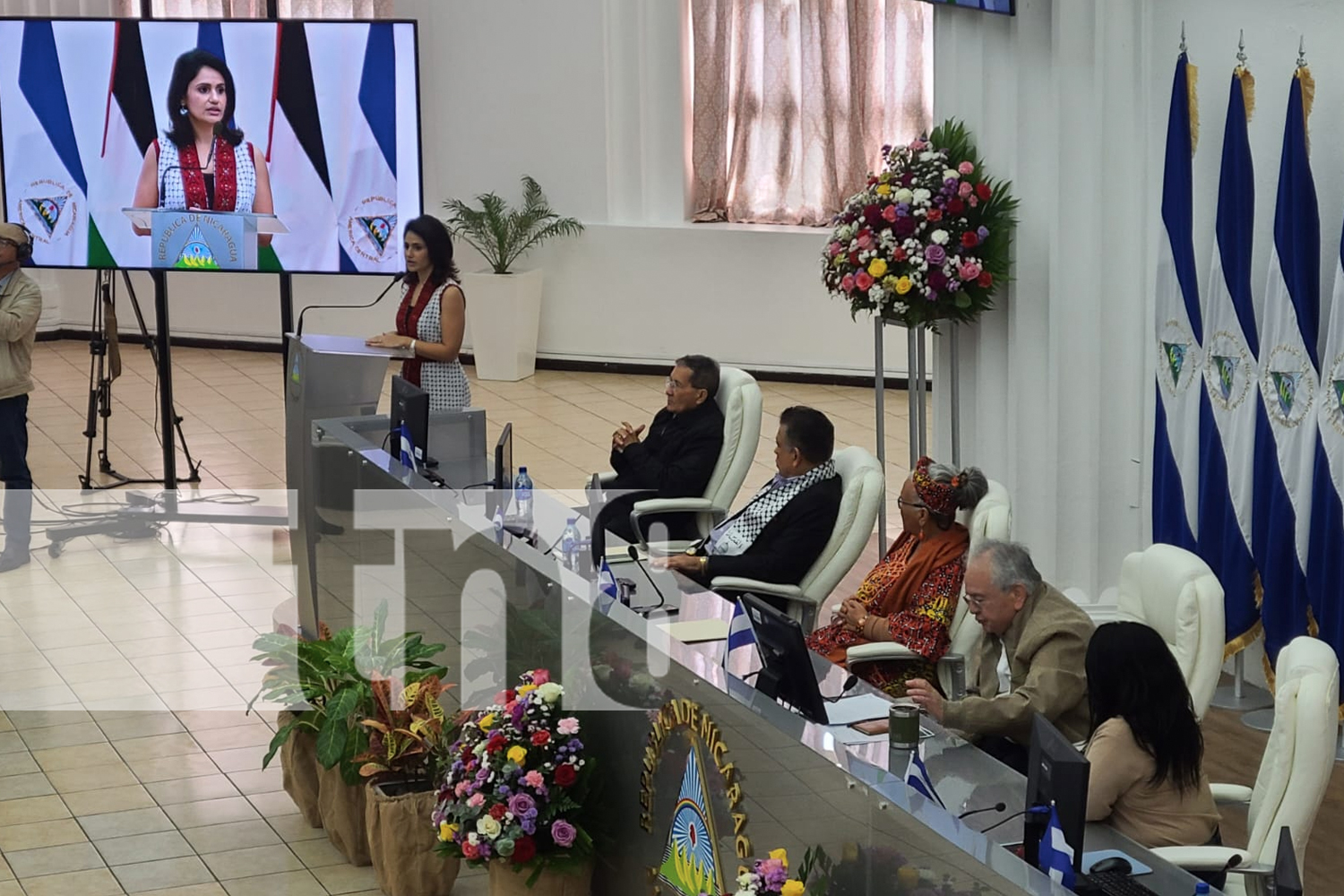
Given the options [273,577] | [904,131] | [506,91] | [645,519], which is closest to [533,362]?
[506,91]

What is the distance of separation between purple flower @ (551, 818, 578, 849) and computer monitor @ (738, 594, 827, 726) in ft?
2.50

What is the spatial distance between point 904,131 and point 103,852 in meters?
8.55

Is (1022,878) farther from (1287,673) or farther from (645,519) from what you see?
(645,519)

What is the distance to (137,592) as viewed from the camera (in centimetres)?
774

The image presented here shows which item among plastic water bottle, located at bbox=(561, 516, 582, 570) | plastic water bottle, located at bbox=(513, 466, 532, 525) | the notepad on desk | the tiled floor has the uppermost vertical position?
plastic water bottle, located at bbox=(513, 466, 532, 525)

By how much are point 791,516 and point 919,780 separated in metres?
2.52

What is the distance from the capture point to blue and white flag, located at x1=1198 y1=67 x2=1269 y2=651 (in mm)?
5898

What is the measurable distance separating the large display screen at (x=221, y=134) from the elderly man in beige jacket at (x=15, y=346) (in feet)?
1.94

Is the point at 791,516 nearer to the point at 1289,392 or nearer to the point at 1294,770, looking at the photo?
the point at 1289,392

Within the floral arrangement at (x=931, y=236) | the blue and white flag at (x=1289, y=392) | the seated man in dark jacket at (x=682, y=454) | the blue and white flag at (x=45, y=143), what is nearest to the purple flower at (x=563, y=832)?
the seated man in dark jacket at (x=682, y=454)

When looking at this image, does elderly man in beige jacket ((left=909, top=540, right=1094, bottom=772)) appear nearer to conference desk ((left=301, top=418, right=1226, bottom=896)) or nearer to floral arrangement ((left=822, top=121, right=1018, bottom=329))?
conference desk ((left=301, top=418, right=1226, bottom=896))

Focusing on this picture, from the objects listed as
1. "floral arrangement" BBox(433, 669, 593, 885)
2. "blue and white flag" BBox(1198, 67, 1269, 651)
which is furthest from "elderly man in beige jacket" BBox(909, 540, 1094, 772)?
"blue and white flag" BBox(1198, 67, 1269, 651)

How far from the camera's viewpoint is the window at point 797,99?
39.4 feet

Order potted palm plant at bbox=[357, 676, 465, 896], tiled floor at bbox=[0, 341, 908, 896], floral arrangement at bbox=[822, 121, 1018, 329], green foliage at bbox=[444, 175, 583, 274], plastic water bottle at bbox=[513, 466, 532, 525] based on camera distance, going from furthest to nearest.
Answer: green foliage at bbox=[444, 175, 583, 274] < floral arrangement at bbox=[822, 121, 1018, 329] < plastic water bottle at bbox=[513, 466, 532, 525] < tiled floor at bbox=[0, 341, 908, 896] < potted palm plant at bbox=[357, 676, 465, 896]
